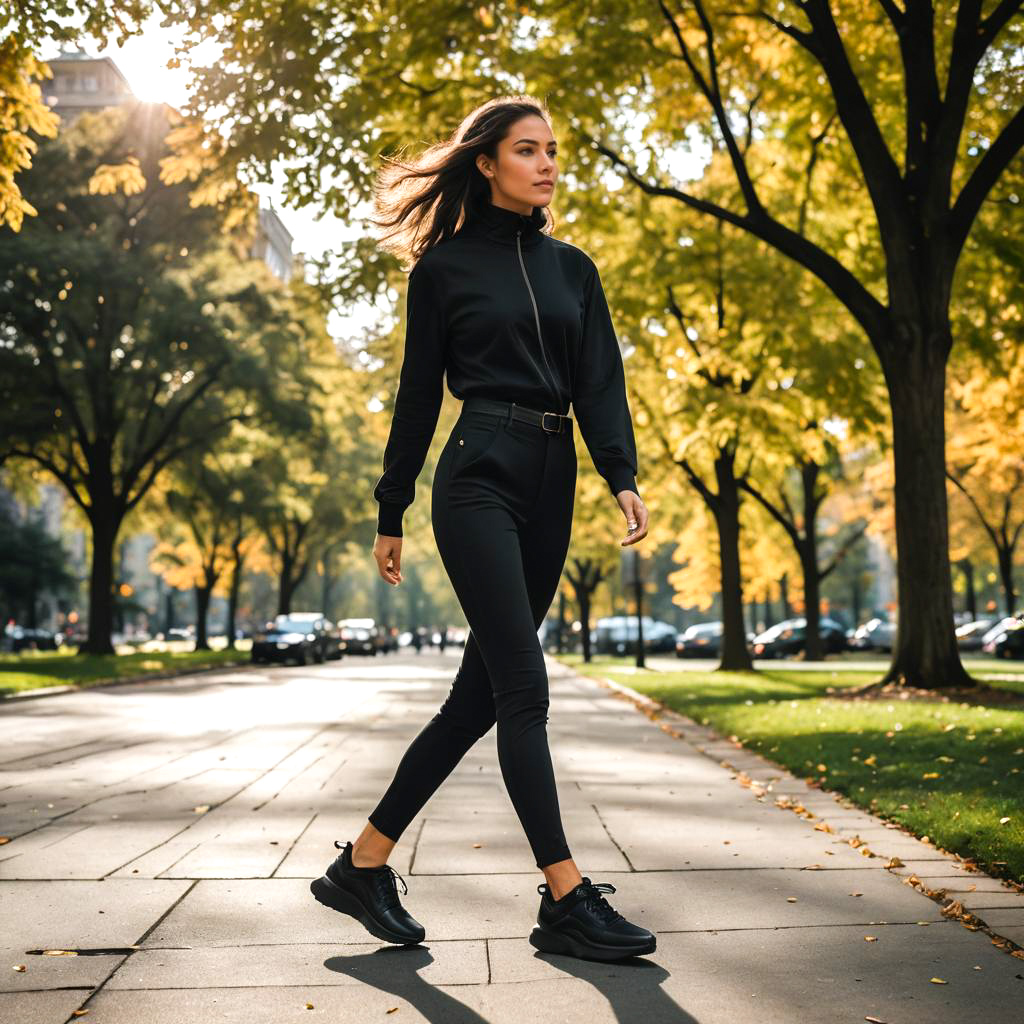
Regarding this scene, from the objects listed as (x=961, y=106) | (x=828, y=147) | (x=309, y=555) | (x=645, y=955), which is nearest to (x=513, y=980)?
(x=645, y=955)

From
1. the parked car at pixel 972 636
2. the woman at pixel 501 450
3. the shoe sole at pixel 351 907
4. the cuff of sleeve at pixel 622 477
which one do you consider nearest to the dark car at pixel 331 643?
the parked car at pixel 972 636

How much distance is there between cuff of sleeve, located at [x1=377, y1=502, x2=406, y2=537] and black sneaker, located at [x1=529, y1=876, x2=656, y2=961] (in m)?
1.09

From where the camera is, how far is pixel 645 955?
3.71 meters

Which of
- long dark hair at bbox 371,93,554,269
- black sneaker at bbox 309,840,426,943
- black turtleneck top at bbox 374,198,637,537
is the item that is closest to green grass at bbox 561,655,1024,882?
black sneaker at bbox 309,840,426,943

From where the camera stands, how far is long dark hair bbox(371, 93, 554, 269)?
153 inches

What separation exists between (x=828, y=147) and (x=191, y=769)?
13.2m

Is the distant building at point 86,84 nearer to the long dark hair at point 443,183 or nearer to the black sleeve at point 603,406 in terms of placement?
the long dark hair at point 443,183

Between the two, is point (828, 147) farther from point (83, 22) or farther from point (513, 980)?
point (513, 980)

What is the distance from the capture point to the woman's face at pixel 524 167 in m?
3.83

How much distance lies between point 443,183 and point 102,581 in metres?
29.6

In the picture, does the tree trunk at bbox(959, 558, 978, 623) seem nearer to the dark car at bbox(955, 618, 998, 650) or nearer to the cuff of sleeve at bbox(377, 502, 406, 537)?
the dark car at bbox(955, 618, 998, 650)

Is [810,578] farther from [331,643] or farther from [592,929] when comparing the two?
[592,929]

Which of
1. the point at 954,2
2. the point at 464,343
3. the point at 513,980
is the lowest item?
the point at 513,980

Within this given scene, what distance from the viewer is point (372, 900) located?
12.6 ft
